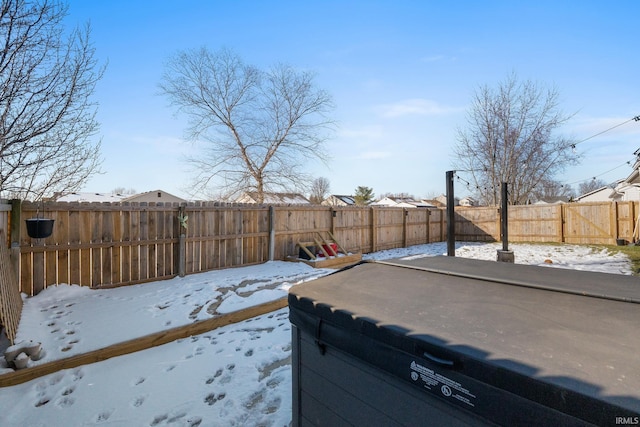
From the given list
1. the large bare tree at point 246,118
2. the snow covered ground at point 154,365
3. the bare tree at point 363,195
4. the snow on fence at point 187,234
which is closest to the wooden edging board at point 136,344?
the snow covered ground at point 154,365

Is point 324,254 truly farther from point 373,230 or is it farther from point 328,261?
point 373,230

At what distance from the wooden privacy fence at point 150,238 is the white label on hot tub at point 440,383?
5.60 meters

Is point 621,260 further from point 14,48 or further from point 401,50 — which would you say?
point 14,48

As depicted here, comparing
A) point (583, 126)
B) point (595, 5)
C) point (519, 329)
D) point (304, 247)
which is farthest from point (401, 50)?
point (583, 126)

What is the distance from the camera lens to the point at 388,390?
4.03 ft

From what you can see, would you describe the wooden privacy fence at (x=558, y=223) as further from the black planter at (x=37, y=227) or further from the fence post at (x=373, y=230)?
the black planter at (x=37, y=227)

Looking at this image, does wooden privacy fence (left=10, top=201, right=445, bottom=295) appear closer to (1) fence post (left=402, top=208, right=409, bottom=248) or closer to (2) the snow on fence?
(2) the snow on fence

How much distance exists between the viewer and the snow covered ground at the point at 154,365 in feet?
7.03

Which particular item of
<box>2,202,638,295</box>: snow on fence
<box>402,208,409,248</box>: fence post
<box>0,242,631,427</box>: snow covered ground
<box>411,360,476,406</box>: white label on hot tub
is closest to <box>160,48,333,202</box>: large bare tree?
<box>402,208,409,248</box>: fence post

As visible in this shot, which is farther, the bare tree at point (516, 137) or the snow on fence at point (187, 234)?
the bare tree at point (516, 137)

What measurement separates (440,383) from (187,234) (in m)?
6.18

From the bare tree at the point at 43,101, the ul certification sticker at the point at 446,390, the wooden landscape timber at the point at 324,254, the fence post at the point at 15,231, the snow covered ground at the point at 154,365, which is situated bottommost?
the snow covered ground at the point at 154,365

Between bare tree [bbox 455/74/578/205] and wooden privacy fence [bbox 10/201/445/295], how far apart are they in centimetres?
1376

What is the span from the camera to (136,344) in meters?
3.10
